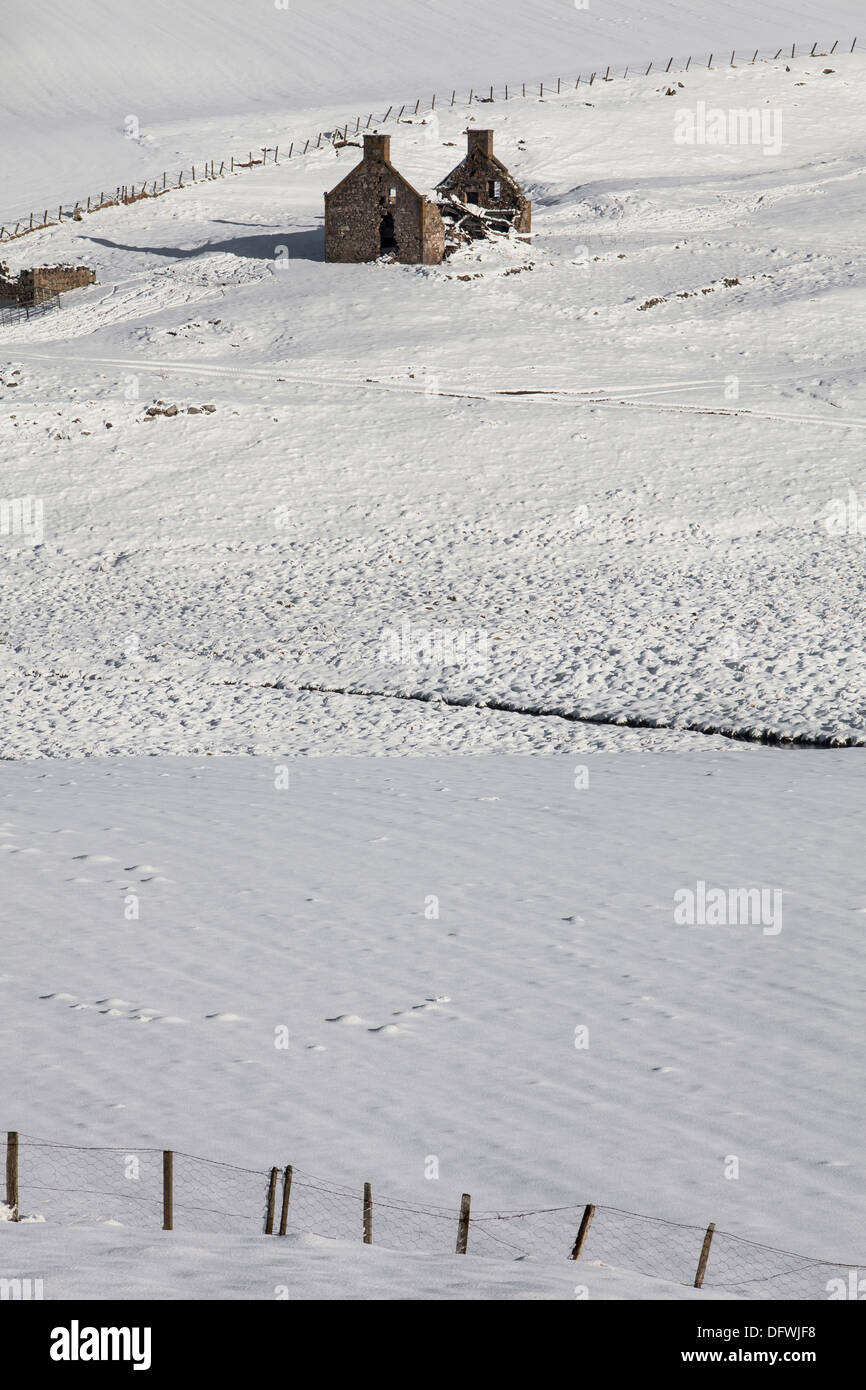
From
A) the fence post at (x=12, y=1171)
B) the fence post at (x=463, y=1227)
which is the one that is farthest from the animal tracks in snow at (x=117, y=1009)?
the fence post at (x=463, y=1227)

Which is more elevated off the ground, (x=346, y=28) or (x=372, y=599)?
(x=346, y=28)

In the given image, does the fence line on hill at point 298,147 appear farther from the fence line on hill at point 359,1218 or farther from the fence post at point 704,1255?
the fence post at point 704,1255

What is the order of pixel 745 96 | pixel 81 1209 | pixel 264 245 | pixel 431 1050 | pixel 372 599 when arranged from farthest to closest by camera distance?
pixel 745 96
pixel 264 245
pixel 372 599
pixel 431 1050
pixel 81 1209

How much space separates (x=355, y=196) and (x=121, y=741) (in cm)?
3613

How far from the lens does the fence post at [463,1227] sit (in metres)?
9.74

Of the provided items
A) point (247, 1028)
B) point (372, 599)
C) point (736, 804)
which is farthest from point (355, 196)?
point (247, 1028)

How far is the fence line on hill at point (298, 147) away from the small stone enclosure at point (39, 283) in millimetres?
13323

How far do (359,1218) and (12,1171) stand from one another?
2.63m

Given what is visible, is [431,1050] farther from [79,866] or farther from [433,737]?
[433,737]

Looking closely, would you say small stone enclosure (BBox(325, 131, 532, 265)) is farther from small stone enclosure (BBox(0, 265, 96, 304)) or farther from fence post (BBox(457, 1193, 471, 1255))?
fence post (BBox(457, 1193, 471, 1255))

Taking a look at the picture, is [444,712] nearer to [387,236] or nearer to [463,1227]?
[463,1227]

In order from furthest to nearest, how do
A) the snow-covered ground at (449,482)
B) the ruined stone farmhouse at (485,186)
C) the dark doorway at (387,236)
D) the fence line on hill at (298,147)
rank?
1. the fence line on hill at (298,147)
2. the ruined stone farmhouse at (485,186)
3. the dark doorway at (387,236)
4. the snow-covered ground at (449,482)

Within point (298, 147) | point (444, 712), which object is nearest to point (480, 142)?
point (298, 147)

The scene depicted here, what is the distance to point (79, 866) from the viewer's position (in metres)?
19.0
